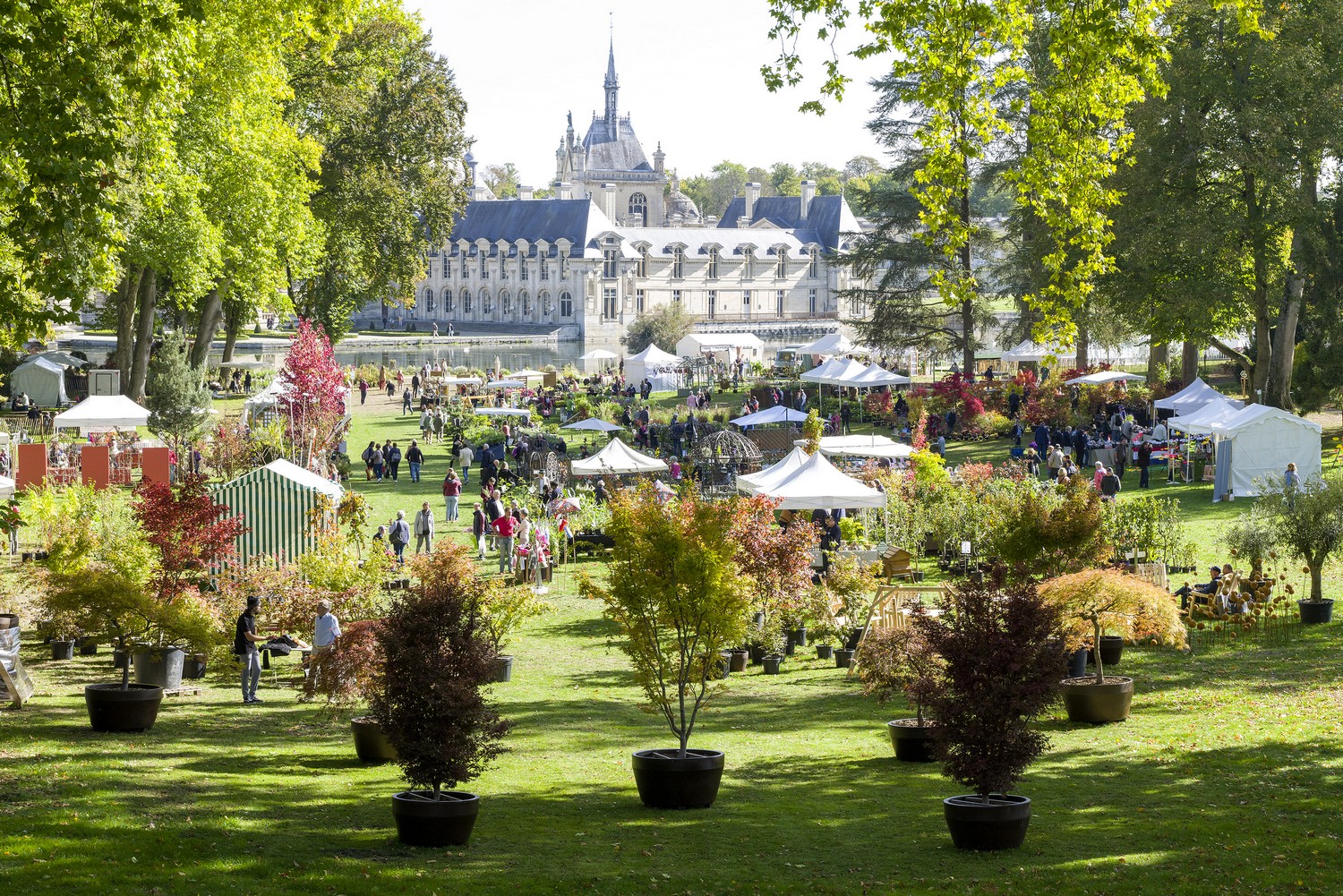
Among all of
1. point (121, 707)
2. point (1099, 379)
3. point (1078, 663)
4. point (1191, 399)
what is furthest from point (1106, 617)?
point (1099, 379)

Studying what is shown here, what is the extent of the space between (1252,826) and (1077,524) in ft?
22.6

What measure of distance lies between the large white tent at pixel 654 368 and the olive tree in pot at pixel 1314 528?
1566 inches

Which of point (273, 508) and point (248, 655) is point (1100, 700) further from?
point (273, 508)

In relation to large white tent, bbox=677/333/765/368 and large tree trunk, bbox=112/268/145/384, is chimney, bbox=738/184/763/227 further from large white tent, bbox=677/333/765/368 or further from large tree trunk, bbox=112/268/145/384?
large tree trunk, bbox=112/268/145/384

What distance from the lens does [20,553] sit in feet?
76.6

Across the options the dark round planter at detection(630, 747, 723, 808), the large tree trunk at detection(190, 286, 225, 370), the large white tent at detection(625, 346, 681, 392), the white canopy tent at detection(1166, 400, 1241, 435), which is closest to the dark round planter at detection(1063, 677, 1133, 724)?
the dark round planter at detection(630, 747, 723, 808)

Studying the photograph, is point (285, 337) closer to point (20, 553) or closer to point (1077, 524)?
point (20, 553)

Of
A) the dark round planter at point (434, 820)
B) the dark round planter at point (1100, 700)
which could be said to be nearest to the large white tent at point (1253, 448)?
the dark round planter at point (1100, 700)

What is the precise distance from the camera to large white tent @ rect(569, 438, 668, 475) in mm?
27422

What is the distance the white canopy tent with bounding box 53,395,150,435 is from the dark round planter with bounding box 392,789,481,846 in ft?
81.9

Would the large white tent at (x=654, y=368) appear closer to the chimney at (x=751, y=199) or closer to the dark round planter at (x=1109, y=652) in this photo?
the dark round planter at (x=1109, y=652)

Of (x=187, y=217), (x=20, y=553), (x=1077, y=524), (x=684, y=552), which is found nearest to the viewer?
(x=684, y=552)

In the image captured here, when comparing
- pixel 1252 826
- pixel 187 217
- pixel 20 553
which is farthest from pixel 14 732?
pixel 187 217

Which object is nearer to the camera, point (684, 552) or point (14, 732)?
point (684, 552)
